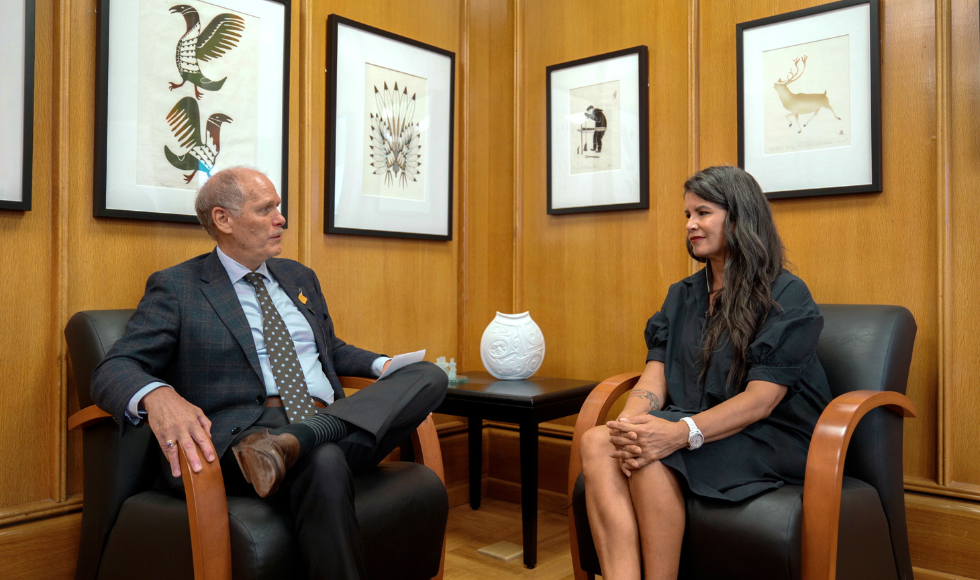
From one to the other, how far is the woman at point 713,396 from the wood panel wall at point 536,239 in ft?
2.16

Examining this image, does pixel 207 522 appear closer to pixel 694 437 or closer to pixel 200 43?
pixel 694 437

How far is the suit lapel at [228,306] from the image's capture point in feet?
6.30

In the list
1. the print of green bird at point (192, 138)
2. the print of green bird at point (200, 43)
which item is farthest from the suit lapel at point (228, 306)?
the print of green bird at point (200, 43)

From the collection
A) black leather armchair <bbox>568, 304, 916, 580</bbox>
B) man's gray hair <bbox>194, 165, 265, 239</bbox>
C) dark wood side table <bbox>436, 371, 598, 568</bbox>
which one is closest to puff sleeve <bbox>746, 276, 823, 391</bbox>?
black leather armchair <bbox>568, 304, 916, 580</bbox>

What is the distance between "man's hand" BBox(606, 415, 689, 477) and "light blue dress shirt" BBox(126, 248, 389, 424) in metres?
0.86

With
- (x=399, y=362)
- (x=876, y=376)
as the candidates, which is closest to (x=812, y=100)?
(x=876, y=376)

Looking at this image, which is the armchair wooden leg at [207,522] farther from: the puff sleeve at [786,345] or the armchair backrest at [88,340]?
the puff sleeve at [786,345]

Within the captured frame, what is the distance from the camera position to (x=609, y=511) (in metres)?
1.73

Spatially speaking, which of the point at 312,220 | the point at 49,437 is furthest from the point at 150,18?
the point at 49,437

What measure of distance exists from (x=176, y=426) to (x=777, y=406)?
4.97ft

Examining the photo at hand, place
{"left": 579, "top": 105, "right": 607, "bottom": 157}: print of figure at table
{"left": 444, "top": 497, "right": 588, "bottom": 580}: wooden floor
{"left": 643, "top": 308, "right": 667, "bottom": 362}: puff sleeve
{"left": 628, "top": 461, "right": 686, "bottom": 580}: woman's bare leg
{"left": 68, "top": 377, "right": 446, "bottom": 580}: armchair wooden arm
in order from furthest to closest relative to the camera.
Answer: {"left": 579, "top": 105, "right": 607, "bottom": 157}: print of figure at table < {"left": 444, "top": 497, "right": 588, "bottom": 580}: wooden floor < {"left": 643, "top": 308, "right": 667, "bottom": 362}: puff sleeve < {"left": 628, "top": 461, "right": 686, "bottom": 580}: woman's bare leg < {"left": 68, "top": 377, "right": 446, "bottom": 580}: armchair wooden arm

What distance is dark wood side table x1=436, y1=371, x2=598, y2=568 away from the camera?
2.48 metres

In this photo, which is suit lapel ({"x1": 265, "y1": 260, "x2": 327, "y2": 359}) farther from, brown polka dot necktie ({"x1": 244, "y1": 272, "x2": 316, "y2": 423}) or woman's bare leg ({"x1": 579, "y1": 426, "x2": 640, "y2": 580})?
woman's bare leg ({"x1": 579, "y1": 426, "x2": 640, "y2": 580})

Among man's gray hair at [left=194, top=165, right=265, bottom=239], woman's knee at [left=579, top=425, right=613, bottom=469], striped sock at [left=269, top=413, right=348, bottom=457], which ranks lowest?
woman's knee at [left=579, top=425, right=613, bottom=469]
